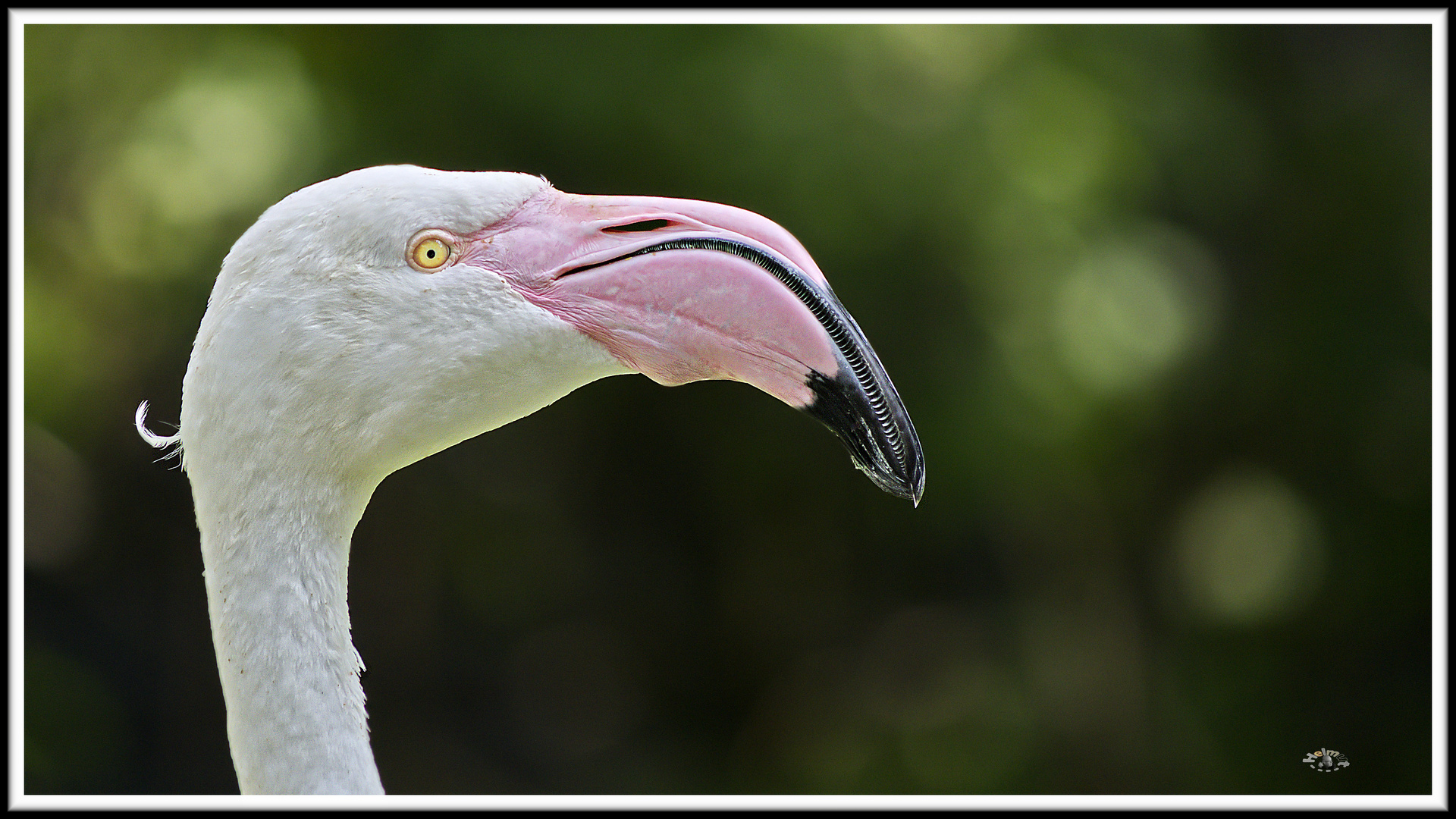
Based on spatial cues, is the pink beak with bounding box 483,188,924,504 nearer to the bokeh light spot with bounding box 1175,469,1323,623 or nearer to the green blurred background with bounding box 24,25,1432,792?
the green blurred background with bounding box 24,25,1432,792

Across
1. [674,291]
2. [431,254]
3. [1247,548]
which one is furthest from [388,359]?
[1247,548]

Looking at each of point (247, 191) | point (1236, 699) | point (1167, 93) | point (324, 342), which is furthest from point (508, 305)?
point (1236, 699)

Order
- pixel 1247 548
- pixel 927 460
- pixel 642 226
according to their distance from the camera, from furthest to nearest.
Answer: pixel 1247 548 < pixel 927 460 < pixel 642 226

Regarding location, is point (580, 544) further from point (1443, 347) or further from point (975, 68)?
point (1443, 347)

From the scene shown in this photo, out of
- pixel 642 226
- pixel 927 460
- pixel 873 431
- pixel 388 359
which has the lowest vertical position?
pixel 927 460

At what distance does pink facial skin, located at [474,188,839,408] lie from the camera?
1455mm

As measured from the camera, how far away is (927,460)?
4.68m

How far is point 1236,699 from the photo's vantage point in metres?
4.74

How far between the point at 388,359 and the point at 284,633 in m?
0.41

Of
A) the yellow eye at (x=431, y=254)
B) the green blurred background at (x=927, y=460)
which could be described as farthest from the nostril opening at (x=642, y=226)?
the green blurred background at (x=927, y=460)

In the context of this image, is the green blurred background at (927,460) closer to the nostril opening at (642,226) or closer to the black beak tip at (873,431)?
the nostril opening at (642,226)

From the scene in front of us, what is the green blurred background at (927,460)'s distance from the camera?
428 cm

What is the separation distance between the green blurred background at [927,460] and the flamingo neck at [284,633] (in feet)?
9.75

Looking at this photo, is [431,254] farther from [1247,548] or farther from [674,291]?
[1247,548]
